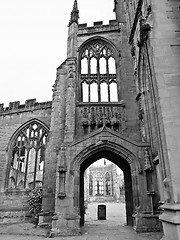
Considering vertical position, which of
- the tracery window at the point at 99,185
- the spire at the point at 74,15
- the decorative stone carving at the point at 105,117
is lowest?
the tracery window at the point at 99,185

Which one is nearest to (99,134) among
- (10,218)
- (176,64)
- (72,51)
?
(176,64)

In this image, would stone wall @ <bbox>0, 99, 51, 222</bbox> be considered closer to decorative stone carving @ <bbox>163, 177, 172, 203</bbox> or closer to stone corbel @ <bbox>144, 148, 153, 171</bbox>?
stone corbel @ <bbox>144, 148, 153, 171</bbox>

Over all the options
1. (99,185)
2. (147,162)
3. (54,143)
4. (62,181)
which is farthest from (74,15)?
(99,185)

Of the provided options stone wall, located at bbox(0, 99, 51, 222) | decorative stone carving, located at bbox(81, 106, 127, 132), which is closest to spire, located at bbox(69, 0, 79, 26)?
stone wall, located at bbox(0, 99, 51, 222)

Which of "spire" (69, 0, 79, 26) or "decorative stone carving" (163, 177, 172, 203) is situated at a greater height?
"spire" (69, 0, 79, 26)

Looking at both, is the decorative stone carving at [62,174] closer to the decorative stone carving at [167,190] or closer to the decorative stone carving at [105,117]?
the decorative stone carving at [105,117]

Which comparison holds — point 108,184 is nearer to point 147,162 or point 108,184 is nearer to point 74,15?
point 74,15

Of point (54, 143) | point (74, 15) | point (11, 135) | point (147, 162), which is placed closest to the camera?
point (147, 162)

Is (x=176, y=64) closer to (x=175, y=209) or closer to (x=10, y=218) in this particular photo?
(x=175, y=209)

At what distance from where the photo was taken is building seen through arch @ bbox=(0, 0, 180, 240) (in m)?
5.82

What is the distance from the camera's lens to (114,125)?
13.0 meters

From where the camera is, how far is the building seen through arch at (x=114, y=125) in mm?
5816

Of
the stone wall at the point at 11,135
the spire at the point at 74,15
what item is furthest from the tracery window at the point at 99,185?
the spire at the point at 74,15

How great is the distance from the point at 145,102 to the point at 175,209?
736 cm
